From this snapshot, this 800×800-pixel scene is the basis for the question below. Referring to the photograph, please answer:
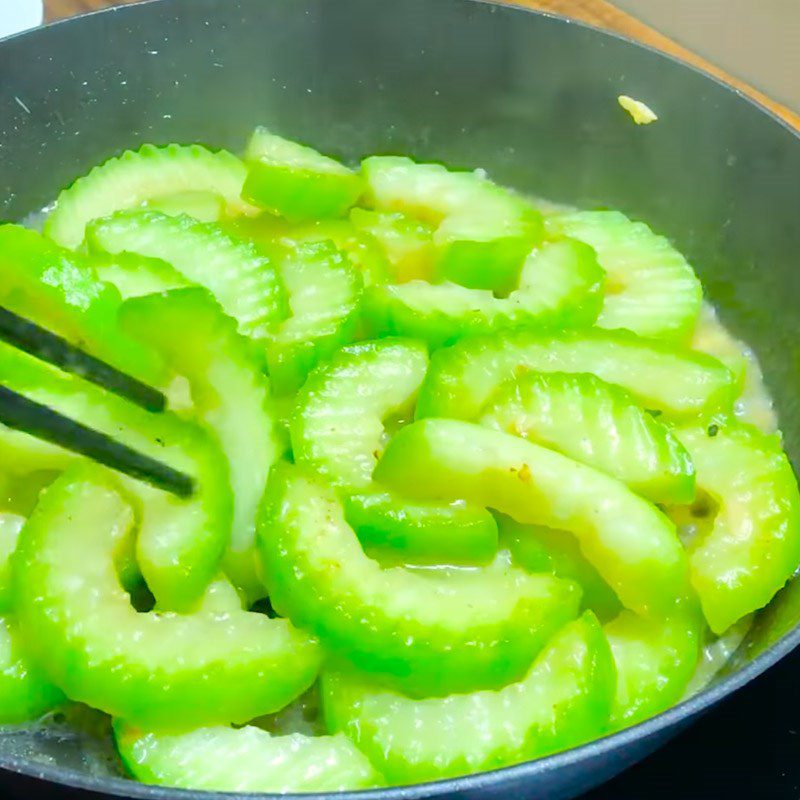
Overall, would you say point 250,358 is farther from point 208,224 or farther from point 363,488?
point 208,224

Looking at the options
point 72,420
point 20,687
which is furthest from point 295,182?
point 20,687

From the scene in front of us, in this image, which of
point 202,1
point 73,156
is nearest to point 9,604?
point 73,156

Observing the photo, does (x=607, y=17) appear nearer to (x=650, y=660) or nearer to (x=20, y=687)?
(x=650, y=660)

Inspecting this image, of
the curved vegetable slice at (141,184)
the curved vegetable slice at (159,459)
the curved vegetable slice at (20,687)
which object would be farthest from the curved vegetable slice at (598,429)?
the curved vegetable slice at (141,184)

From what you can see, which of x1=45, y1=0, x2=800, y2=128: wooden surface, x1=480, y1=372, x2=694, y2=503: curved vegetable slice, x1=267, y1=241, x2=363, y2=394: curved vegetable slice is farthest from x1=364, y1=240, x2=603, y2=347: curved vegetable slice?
x1=45, y1=0, x2=800, y2=128: wooden surface

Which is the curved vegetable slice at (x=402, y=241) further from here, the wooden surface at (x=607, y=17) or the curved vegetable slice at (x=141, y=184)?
the wooden surface at (x=607, y=17)
